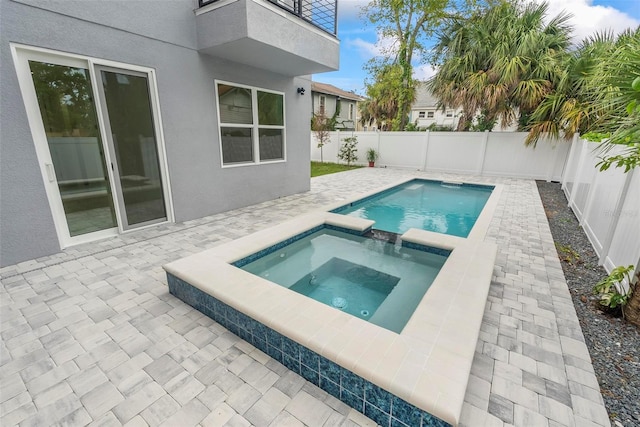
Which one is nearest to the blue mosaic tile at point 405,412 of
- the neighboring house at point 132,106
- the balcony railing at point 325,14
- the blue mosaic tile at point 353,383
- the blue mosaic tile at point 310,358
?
the blue mosaic tile at point 353,383

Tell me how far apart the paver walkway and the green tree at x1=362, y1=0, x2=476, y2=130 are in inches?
534

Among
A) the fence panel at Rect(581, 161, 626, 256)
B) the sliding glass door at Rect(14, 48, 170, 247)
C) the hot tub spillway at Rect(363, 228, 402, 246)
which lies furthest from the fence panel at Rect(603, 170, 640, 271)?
the sliding glass door at Rect(14, 48, 170, 247)

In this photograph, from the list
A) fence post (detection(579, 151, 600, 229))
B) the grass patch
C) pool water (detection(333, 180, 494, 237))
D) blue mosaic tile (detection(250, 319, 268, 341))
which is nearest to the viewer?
blue mosaic tile (detection(250, 319, 268, 341))

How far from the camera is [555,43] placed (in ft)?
33.3

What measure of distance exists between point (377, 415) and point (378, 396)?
15 cm

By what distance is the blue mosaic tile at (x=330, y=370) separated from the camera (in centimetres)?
197

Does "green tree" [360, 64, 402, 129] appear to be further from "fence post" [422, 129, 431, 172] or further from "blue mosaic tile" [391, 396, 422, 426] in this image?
"blue mosaic tile" [391, 396, 422, 426]

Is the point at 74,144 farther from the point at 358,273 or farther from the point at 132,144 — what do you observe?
the point at 358,273

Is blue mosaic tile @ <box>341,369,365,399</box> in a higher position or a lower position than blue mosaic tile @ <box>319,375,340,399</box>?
higher

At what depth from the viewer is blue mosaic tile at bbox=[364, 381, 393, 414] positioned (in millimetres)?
1765

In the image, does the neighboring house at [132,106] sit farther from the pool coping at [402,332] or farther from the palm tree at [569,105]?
the palm tree at [569,105]

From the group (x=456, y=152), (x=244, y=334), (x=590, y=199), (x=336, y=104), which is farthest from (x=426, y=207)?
(x=336, y=104)

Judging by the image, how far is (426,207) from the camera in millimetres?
8305

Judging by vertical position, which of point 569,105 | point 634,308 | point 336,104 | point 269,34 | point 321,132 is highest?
point 336,104
